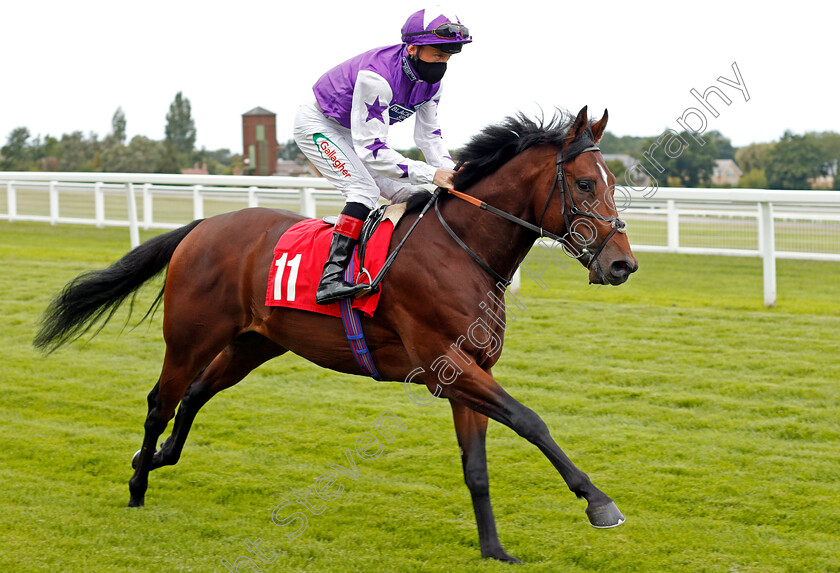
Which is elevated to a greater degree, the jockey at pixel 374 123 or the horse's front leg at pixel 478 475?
the jockey at pixel 374 123

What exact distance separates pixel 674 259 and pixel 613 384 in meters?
6.32

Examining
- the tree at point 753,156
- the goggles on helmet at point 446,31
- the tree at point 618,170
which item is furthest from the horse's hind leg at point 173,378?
the tree at point 753,156

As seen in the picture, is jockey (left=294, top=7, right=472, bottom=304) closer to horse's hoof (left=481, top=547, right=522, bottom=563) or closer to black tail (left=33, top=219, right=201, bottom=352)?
black tail (left=33, top=219, right=201, bottom=352)

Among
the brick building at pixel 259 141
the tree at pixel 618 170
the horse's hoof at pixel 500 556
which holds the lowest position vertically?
the horse's hoof at pixel 500 556

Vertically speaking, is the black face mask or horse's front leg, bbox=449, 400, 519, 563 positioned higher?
the black face mask

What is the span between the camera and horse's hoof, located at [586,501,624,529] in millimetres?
2842

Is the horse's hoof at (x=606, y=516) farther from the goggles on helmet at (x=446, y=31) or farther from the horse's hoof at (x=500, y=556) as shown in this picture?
the goggles on helmet at (x=446, y=31)

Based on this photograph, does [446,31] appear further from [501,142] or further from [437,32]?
[501,142]

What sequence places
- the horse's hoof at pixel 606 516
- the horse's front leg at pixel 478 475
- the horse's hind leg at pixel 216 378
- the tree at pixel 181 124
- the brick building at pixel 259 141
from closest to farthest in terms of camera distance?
the horse's hoof at pixel 606 516 → the horse's front leg at pixel 478 475 → the horse's hind leg at pixel 216 378 → the brick building at pixel 259 141 → the tree at pixel 181 124

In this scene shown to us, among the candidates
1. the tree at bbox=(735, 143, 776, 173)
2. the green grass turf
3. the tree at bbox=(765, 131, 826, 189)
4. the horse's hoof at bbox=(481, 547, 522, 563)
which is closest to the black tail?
the green grass turf

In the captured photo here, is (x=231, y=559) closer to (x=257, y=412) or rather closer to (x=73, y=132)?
(x=257, y=412)

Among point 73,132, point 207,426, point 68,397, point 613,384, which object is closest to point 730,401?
point 613,384

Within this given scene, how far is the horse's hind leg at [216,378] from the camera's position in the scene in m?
4.17

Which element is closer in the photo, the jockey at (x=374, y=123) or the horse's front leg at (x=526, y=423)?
the horse's front leg at (x=526, y=423)
